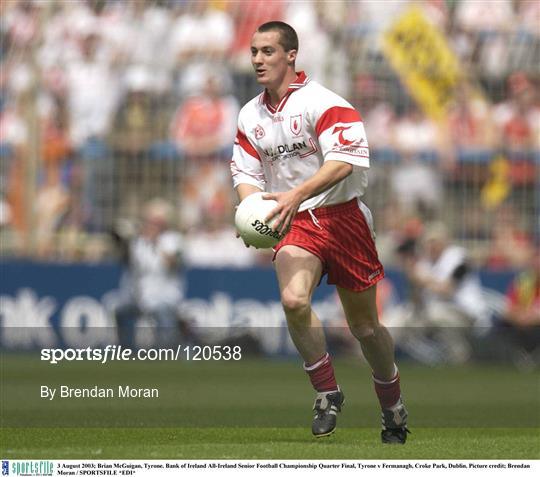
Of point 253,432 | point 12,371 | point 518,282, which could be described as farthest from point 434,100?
point 253,432

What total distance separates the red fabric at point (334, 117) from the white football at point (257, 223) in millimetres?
537

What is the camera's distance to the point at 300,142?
28.0 ft

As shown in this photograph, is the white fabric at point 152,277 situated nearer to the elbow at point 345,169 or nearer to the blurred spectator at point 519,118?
the blurred spectator at point 519,118

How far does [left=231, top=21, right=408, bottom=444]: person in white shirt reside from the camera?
836cm

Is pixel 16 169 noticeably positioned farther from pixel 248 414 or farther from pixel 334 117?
pixel 334 117

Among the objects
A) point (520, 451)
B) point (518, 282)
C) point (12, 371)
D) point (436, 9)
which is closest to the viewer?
point (520, 451)

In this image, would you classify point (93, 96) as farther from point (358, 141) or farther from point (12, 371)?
point (358, 141)

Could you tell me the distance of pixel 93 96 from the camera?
1995 centimetres

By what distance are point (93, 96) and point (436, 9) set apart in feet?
16.6

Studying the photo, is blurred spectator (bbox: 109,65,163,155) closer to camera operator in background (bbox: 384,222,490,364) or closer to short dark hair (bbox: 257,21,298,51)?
camera operator in background (bbox: 384,222,490,364)

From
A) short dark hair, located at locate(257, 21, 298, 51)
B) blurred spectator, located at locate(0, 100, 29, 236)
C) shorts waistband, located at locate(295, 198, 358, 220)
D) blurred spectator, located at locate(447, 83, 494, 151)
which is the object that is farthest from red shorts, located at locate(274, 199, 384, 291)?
blurred spectator, located at locate(0, 100, 29, 236)

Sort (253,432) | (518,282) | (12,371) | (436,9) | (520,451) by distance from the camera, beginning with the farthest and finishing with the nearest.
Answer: (436,9)
(518,282)
(12,371)
(253,432)
(520,451)

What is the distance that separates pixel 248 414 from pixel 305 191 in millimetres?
3646

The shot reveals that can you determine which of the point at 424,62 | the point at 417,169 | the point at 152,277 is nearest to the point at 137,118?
the point at 152,277
